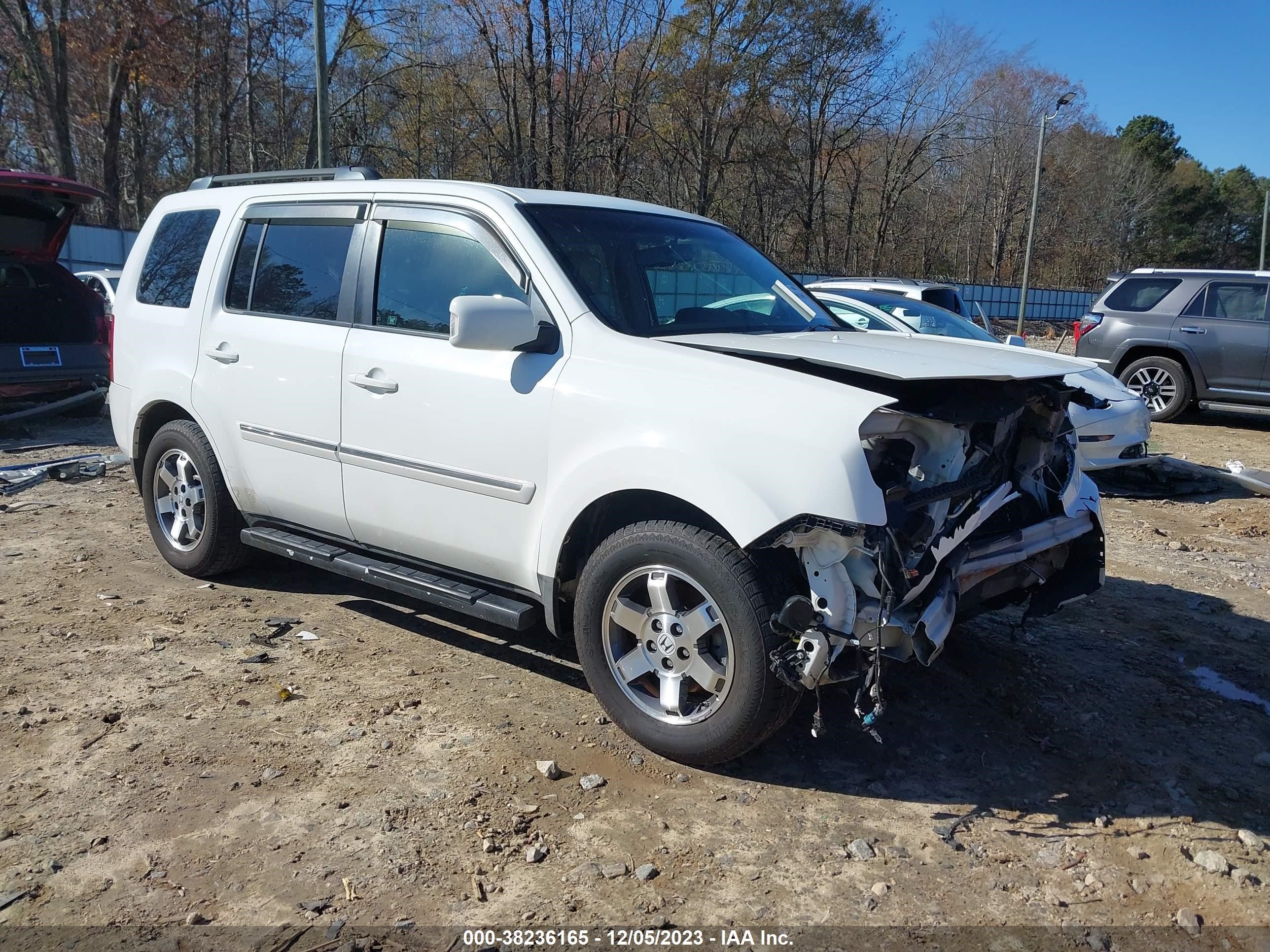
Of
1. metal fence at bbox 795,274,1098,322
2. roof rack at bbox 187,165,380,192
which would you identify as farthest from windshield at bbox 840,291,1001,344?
metal fence at bbox 795,274,1098,322

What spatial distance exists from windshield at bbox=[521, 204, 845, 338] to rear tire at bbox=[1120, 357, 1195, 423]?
9.10 meters

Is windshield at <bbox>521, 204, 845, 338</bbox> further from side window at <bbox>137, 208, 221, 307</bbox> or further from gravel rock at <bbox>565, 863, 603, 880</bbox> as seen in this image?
side window at <bbox>137, 208, 221, 307</bbox>

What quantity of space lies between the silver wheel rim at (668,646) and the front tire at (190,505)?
262 cm

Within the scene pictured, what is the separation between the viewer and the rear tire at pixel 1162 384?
1192 centimetres

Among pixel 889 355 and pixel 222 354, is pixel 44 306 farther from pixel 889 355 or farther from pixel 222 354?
pixel 889 355

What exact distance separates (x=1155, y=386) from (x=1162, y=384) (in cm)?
8

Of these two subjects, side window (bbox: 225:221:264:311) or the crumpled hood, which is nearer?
the crumpled hood

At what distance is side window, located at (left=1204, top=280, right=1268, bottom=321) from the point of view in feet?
38.2

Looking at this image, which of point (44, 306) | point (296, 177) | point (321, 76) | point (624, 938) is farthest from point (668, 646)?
point (321, 76)

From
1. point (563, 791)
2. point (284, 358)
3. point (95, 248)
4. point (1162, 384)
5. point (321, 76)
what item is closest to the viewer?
point (563, 791)

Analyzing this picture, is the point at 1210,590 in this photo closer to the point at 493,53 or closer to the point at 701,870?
the point at 701,870

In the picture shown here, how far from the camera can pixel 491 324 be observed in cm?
350

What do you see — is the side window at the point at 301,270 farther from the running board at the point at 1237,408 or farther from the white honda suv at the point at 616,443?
the running board at the point at 1237,408

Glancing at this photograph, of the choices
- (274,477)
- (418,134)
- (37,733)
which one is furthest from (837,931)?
(418,134)
